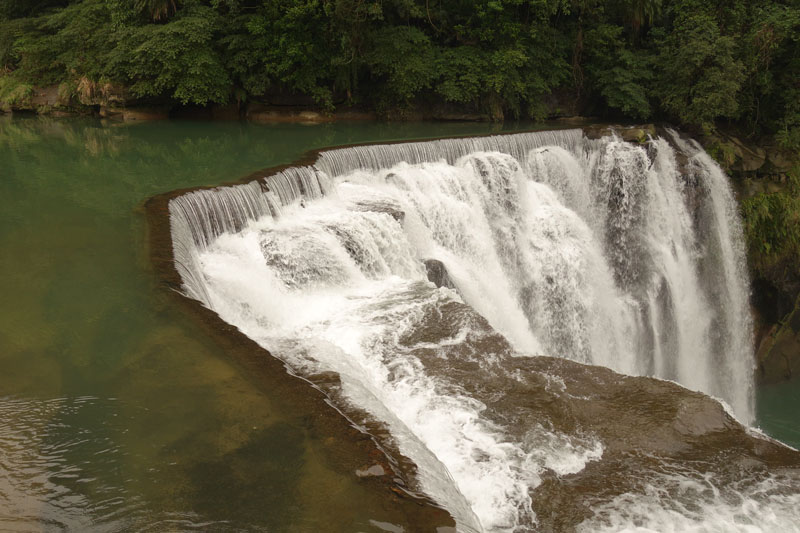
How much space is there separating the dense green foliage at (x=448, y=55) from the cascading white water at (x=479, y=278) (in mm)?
3360

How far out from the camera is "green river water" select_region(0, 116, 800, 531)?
3.33m

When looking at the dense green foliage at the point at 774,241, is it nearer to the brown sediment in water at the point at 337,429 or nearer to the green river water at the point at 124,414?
the brown sediment in water at the point at 337,429

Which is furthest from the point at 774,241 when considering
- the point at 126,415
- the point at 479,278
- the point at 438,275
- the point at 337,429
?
the point at 126,415

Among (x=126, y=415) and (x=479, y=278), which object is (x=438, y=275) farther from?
(x=126, y=415)

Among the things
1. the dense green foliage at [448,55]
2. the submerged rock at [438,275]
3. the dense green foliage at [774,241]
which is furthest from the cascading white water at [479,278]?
the dense green foliage at [448,55]

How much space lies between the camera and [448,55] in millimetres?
18250

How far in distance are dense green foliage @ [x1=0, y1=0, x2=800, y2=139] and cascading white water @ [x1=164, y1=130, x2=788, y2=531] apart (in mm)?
3360

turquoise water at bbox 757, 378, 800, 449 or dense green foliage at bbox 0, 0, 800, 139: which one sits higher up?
dense green foliage at bbox 0, 0, 800, 139

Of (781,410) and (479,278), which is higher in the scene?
(479,278)

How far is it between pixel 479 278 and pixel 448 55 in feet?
35.5

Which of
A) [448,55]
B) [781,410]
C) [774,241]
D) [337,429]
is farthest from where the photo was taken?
[448,55]

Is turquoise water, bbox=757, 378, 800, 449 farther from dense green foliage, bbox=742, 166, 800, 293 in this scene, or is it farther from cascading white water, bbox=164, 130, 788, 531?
dense green foliage, bbox=742, 166, 800, 293

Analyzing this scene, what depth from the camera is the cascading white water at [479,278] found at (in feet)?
15.4

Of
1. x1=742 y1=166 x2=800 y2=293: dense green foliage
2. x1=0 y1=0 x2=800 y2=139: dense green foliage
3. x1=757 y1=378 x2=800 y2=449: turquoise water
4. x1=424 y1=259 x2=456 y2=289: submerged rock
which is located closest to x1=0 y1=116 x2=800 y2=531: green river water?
x1=424 y1=259 x2=456 y2=289: submerged rock
